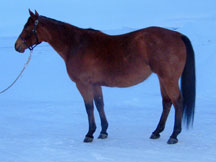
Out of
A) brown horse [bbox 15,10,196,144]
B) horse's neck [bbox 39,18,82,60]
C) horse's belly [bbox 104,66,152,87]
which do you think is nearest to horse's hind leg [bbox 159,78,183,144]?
brown horse [bbox 15,10,196,144]

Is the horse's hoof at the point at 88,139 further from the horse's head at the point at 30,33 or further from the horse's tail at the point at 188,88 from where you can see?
the horse's head at the point at 30,33

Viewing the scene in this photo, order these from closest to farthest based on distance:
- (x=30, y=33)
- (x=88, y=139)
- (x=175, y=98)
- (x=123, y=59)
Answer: (x=175, y=98), (x=123, y=59), (x=88, y=139), (x=30, y=33)

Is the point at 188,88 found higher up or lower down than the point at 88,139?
higher up

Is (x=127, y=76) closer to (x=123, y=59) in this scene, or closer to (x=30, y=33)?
(x=123, y=59)

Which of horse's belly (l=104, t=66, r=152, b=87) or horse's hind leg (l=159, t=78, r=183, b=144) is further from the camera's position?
horse's belly (l=104, t=66, r=152, b=87)

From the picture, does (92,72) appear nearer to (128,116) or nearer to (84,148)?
(84,148)

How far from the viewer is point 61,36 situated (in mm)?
4883

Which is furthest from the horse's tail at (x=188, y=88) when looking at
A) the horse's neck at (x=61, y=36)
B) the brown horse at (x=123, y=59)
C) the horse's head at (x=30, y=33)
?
the horse's head at (x=30, y=33)

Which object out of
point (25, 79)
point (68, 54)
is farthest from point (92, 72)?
point (25, 79)

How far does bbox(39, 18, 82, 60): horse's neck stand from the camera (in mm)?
4867

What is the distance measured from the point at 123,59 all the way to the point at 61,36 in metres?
1.01

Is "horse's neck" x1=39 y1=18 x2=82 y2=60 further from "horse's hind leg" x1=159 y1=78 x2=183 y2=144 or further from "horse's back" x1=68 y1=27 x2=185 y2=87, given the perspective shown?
"horse's hind leg" x1=159 y1=78 x2=183 y2=144

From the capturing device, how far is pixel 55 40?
4902 millimetres

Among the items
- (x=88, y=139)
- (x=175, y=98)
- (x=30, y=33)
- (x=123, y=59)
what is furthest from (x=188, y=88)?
(x=30, y=33)
